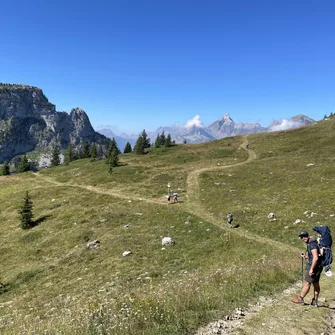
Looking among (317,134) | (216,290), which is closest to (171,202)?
(216,290)

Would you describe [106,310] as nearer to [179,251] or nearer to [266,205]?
[179,251]

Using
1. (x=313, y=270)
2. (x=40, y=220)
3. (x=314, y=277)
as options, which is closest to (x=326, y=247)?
(x=313, y=270)

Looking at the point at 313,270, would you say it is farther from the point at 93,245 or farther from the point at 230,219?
the point at 93,245

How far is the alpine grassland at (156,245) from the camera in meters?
11.5

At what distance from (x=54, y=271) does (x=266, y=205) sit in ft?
88.4

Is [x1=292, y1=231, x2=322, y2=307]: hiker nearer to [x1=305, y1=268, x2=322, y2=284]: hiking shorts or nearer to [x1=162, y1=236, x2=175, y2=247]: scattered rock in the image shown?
[x1=305, y1=268, x2=322, y2=284]: hiking shorts

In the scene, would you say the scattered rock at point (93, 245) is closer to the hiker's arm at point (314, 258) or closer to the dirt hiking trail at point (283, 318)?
the dirt hiking trail at point (283, 318)

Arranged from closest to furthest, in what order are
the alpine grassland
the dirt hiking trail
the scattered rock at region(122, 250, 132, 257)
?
the dirt hiking trail < the alpine grassland < the scattered rock at region(122, 250, 132, 257)

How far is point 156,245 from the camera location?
3198cm

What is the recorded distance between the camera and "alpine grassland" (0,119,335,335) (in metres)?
11.5

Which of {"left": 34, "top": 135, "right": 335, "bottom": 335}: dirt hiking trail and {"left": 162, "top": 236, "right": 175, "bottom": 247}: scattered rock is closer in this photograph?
{"left": 34, "top": 135, "right": 335, "bottom": 335}: dirt hiking trail

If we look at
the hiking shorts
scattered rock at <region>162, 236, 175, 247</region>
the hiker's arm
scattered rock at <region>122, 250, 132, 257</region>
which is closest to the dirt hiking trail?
the hiking shorts

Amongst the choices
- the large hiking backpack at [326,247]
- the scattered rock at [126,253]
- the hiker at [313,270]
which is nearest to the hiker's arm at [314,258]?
the hiker at [313,270]

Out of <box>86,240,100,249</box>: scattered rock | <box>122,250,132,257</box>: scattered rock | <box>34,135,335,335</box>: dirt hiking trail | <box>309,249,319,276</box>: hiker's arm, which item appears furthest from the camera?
<box>86,240,100,249</box>: scattered rock
